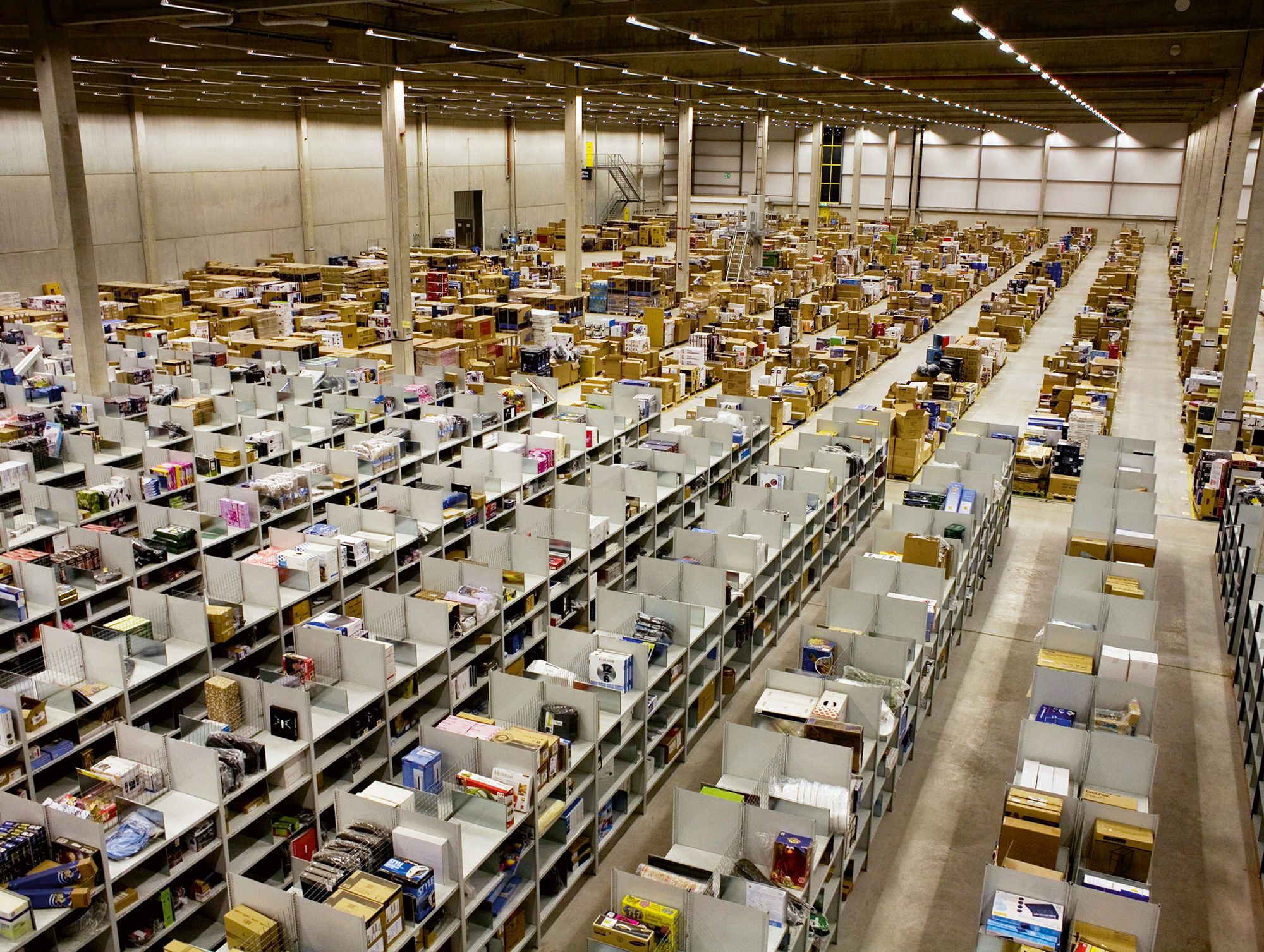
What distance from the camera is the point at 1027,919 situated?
6.41 m

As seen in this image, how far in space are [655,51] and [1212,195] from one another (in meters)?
19.4

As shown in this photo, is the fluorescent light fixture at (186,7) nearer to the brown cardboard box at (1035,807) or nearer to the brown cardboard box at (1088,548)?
the brown cardboard box at (1088,548)

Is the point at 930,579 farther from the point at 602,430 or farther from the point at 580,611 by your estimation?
the point at 602,430

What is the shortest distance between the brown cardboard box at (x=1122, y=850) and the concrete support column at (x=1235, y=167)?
20666 millimetres

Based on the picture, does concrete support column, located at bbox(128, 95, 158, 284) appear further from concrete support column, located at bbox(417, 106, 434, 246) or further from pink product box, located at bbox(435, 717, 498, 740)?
pink product box, located at bbox(435, 717, 498, 740)

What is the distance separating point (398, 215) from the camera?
20344mm

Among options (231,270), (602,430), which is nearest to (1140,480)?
(602,430)

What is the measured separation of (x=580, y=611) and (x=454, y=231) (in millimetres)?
37149

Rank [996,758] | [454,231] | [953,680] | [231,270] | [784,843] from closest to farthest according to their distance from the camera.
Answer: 1. [784,843]
2. [996,758]
3. [953,680]
4. [231,270]
5. [454,231]

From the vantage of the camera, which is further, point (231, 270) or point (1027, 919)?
point (231, 270)

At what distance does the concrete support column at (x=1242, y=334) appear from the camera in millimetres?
17719

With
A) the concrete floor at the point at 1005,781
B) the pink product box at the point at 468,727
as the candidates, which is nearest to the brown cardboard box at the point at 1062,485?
the concrete floor at the point at 1005,781

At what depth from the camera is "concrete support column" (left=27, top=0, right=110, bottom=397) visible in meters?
15.1

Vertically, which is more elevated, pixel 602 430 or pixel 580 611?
pixel 602 430
